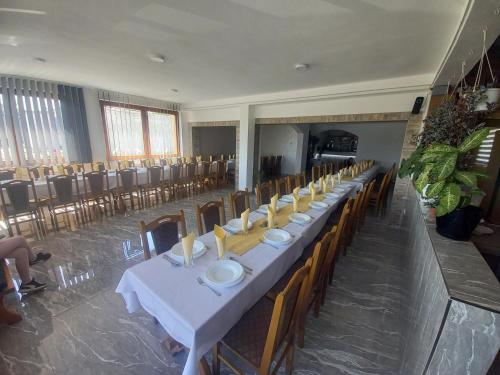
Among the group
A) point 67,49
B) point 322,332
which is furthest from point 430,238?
point 67,49

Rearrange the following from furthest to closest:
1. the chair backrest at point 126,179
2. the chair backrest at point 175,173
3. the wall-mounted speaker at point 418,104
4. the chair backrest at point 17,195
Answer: the chair backrest at point 175,173
the chair backrest at point 126,179
the wall-mounted speaker at point 418,104
the chair backrest at point 17,195

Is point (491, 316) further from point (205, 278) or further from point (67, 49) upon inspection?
point (67, 49)

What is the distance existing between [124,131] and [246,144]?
12.0 feet

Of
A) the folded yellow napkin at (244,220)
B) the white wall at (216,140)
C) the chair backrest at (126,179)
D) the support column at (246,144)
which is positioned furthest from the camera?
the white wall at (216,140)

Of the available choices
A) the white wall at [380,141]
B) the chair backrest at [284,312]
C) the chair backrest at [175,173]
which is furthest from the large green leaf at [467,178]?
the white wall at [380,141]

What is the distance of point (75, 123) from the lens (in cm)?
500

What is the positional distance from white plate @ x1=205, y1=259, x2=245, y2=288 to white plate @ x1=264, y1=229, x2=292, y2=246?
42 cm

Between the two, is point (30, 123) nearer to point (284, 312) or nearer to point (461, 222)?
point (284, 312)

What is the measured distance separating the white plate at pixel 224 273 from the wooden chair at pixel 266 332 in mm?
268

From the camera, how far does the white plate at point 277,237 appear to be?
1650 mm

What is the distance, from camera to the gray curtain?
4843 millimetres

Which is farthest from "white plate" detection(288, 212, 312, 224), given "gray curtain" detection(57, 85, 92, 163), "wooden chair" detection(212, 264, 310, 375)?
"gray curtain" detection(57, 85, 92, 163)

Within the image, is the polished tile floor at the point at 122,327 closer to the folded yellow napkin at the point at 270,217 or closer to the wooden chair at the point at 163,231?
the wooden chair at the point at 163,231

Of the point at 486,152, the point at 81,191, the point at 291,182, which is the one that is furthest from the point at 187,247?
the point at 81,191
